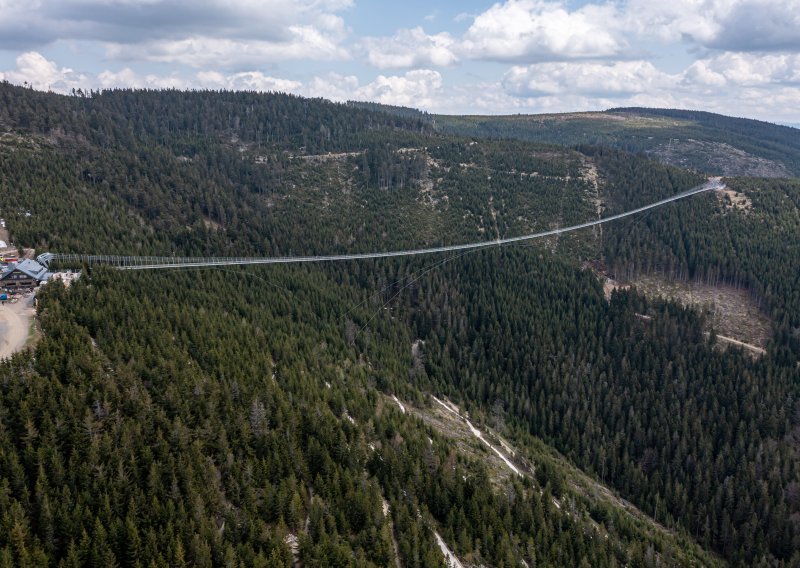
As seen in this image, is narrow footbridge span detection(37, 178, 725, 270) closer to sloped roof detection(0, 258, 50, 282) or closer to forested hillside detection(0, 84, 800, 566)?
forested hillside detection(0, 84, 800, 566)

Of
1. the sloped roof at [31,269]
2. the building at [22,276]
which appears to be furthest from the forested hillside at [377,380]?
the building at [22,276]

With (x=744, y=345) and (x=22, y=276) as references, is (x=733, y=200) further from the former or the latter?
(x=22, y=276)

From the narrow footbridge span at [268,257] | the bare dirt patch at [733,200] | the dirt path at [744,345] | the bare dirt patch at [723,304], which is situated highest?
the bare dirt patch at [733,200]

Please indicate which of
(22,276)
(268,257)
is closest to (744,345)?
(268,257)

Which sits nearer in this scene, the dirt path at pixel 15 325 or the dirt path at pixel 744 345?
the dirt path at pixel 15 325

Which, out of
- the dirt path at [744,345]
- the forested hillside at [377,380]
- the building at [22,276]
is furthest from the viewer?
the dirt path at [744,345]

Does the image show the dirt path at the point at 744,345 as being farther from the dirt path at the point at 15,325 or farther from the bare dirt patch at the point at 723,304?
the dirt path at the point at 15,325

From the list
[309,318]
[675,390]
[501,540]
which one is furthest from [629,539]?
[309,318]

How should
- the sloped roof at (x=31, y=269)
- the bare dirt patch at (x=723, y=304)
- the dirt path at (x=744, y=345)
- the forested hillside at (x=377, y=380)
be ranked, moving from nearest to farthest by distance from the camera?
the forested hillside at (x=377, y=380)
the sloped roof at (x=31, y=269)
the dirt path at (x=744, y=345)
the bare dirt patch at (x=723, y=304)
